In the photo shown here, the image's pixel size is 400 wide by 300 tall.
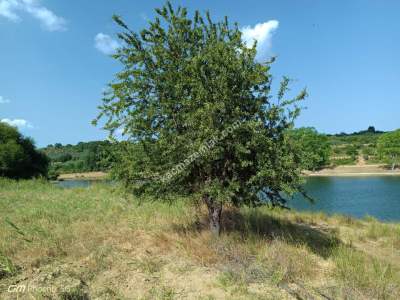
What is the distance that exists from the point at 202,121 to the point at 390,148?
74547mm

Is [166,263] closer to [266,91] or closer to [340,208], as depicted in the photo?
[266,91]

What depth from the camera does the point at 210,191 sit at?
6.66 metres

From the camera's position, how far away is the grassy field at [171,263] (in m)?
5.12

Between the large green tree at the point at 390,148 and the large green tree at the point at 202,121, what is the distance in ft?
233

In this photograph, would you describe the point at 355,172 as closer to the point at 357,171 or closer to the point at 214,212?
the point at 357,171

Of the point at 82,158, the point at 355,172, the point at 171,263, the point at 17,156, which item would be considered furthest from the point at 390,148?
the point at 82,158

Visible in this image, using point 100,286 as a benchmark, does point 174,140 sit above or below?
above

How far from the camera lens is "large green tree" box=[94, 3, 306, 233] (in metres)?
6.64

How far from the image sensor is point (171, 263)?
6293 mm

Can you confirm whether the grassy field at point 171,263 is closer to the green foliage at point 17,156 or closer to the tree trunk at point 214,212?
the tree trunk at point 214,212

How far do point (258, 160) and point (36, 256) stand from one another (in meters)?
5.01

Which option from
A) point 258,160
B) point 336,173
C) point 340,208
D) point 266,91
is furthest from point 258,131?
point 336,173

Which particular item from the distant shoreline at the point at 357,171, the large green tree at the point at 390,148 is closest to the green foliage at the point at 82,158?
the distant shoreline at the point at 357,171

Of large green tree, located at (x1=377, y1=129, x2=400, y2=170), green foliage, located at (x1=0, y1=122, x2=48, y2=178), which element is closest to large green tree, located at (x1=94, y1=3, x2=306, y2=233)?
green foliage, located at (x1=0, y1=122, x2=48, y2=178)
